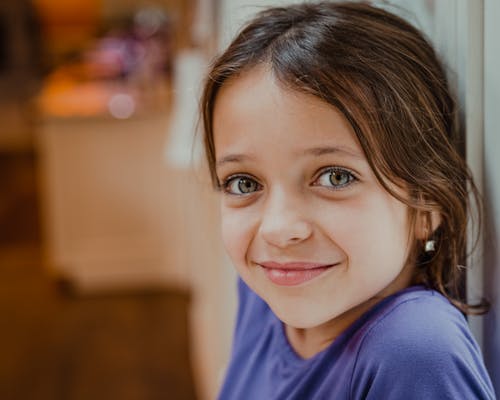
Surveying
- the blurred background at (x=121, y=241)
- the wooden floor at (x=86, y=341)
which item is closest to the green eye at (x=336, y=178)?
the blurred background at (x=121, y=241)

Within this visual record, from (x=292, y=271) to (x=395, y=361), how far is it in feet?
0.49

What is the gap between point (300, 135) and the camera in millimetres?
778

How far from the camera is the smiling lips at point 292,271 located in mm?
809

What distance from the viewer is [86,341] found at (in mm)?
3998

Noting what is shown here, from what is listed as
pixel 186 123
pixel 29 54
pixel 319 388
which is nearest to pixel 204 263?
pixel 186 123

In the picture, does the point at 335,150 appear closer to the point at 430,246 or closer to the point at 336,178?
the point at 336,178

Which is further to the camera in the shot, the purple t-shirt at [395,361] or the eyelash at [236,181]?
the eyelash at [236,181]

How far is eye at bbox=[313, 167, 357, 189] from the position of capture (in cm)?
79

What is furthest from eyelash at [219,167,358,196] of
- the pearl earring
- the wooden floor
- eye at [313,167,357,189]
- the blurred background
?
the wooden floor

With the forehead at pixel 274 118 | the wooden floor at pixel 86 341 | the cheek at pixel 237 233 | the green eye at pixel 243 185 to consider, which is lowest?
the wooden floor at pixel 86 341

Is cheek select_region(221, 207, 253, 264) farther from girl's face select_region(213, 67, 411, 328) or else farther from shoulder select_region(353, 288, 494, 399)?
shoulder select_region(353, 288, 494, 399)

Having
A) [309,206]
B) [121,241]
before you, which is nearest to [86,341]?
[121,241]

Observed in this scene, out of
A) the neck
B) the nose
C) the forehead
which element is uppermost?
the forehead

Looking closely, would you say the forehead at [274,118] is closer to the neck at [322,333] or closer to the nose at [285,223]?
the nose at [285,223]
